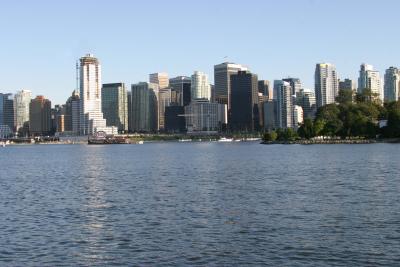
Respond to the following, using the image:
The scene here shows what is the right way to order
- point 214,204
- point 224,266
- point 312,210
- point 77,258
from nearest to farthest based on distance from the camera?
point 224,266, point 77,258, point 312,210, point 214,204

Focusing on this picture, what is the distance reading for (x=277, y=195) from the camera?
52469 millimetres

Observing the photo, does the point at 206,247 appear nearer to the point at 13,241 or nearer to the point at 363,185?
the point at 13,241

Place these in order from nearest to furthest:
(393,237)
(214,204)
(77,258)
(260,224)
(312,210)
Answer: (77,258) < (393,237) < (260,224) < (312,210) < (214,204)

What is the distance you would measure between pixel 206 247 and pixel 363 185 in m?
31.4

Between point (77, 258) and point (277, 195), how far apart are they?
2517 cm

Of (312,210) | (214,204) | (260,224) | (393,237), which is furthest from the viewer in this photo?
(214,204)

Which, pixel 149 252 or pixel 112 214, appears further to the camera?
pixel 112 214

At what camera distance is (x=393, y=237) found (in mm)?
33000

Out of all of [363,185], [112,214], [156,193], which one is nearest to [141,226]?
[112,214]

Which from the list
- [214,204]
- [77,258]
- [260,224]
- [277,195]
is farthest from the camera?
[277,195]

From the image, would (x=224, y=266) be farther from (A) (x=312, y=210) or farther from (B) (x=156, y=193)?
(B) (x=156, y=193)

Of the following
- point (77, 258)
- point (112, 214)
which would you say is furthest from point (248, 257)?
point (112, 214)

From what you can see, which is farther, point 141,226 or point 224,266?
point 141,226

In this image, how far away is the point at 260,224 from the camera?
125 ft
